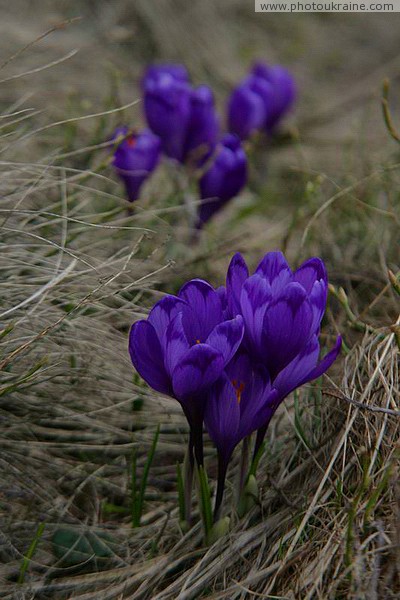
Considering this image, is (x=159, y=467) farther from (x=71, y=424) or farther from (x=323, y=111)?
(x=323, y=111)

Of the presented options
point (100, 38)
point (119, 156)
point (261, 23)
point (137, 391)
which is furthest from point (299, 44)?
point (137, 391)

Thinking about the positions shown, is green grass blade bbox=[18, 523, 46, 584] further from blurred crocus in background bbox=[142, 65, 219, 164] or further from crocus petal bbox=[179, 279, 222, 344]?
blurred crocus in background bbox=[142, 65, 219, 164]

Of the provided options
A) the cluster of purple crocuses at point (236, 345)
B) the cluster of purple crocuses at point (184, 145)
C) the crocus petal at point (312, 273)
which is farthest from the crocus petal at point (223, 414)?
the cluster of purple crocuses at point (184, 145)

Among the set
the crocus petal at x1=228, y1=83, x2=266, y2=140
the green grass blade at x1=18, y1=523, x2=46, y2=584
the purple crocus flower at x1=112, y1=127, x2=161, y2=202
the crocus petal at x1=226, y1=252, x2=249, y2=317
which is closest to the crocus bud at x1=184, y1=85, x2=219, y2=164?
the purple crocus flower at x1=112, y1=127, x2=161, y2=202

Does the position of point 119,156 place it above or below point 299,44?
above

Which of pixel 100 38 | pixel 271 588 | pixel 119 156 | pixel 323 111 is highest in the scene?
pixel 119 156

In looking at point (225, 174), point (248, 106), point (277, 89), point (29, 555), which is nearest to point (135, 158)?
point (225, 174)
